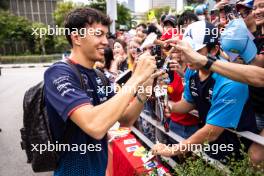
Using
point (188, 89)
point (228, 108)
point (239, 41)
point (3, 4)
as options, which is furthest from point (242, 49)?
point (3, 4)

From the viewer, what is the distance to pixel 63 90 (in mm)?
1562

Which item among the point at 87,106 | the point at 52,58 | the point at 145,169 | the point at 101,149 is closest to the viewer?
the point at 87,106

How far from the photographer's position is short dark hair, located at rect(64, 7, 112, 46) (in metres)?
1.83

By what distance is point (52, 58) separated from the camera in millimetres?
30719

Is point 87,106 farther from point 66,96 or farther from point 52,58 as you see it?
point 52,58

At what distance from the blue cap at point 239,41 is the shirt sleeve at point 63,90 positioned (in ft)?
3.47

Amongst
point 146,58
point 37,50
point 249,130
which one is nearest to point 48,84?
point 146,58

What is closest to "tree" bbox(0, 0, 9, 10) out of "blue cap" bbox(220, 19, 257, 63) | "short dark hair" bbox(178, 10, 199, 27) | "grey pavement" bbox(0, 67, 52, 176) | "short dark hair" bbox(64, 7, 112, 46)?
"grey pavement" bbox(0, 67, 52, 176)

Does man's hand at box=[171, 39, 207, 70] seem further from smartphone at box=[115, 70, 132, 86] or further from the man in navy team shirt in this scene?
smartphone at box=[115, 70, 132, 86]

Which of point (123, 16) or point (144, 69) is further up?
point (123, 16)

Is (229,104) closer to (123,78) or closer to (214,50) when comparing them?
A: (214,50)

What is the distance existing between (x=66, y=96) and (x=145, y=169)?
3.83 feet

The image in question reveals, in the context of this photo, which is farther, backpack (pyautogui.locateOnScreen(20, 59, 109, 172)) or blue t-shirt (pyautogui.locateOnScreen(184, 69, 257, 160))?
blue t-shirt (pyautogui.locateOnScreen(184, 69, 257, 160))

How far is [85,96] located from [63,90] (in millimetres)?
128
